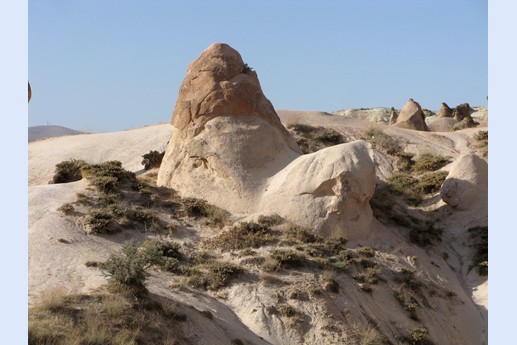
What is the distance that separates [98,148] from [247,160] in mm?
13199

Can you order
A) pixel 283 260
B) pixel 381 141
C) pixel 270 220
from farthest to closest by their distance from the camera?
pixel 381 141
pixel 270 220
pixel 283 260

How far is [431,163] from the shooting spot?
3234cm

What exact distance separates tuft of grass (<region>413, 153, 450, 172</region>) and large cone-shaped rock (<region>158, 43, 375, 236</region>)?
23.9 feet

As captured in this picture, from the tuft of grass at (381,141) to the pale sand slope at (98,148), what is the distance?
883 centimetres

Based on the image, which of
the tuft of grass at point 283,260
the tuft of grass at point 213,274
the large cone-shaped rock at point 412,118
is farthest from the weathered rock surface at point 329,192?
the large cone-shaped rock at point 412,118

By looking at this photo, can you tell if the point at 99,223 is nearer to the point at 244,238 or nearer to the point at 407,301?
the point at 244,238

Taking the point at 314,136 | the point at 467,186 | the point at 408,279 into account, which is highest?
the point at 314,136

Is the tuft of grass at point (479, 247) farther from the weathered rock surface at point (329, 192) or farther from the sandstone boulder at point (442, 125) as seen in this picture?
the sandstone boulder at point (442, 125)

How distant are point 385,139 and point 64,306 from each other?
2278cm

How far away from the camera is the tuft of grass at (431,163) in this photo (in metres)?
32.3

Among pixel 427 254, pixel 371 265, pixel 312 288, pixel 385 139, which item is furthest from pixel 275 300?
pixel 385 139

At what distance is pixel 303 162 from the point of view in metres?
24.6

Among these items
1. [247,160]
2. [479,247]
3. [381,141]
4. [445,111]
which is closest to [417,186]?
[479,247]

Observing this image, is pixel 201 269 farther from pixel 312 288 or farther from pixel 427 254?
pixel 427 254
